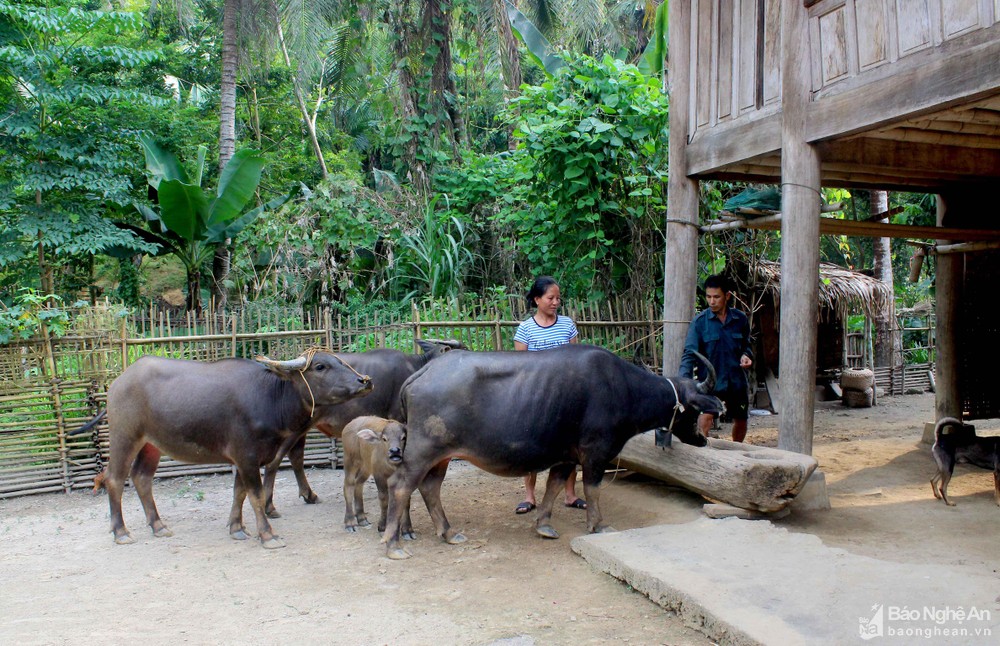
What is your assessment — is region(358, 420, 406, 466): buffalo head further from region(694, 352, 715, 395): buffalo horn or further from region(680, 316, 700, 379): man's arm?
region(680, 316, 700, 379): man's arm

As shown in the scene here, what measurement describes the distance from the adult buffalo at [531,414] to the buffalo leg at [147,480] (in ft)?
6.88

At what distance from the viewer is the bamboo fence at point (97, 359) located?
7.45m

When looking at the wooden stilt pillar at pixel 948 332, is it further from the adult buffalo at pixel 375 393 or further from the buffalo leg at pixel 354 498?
the buffalo leg at pixel 354 498

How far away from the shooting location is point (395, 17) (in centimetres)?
1545

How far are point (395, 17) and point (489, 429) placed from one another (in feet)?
40.4

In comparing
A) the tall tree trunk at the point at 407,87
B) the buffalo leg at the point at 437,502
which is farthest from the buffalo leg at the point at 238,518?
the tall tree trunk at the point at 407,87

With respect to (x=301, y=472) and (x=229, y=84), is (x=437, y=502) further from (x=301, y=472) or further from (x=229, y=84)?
(x=229, y=84)

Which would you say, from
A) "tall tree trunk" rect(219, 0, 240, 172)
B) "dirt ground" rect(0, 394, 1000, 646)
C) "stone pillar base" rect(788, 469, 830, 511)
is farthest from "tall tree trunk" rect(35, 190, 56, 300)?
"stone pillar base" rect(788, 469, 830, 511)

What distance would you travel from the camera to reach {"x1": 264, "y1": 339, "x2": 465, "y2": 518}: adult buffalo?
695 centimetres

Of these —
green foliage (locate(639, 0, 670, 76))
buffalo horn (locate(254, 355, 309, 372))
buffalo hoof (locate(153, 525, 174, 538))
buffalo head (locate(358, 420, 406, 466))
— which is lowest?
buffalo hoof (locate(153, 525, 174, 538))

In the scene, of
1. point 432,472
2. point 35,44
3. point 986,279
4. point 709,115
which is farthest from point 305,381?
point 986,279

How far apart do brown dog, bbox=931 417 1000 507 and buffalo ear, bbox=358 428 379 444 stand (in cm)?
469

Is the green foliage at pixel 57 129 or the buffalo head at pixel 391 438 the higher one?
the green foliage at pixel 57 129

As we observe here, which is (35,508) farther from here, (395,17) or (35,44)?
(395,17)
